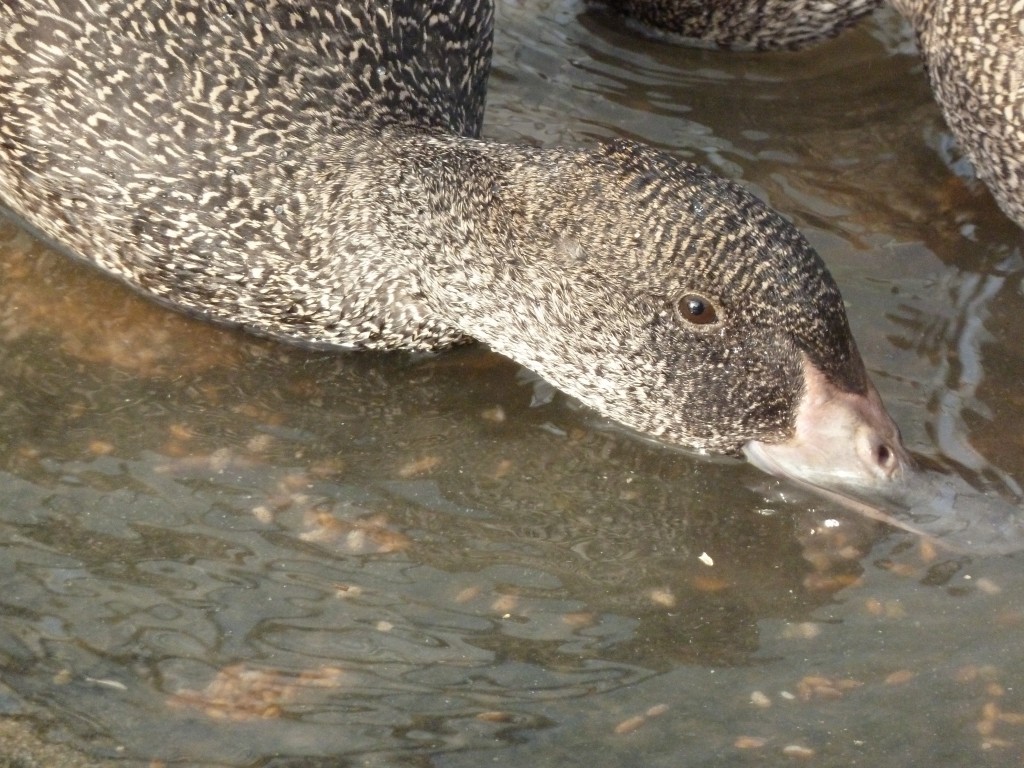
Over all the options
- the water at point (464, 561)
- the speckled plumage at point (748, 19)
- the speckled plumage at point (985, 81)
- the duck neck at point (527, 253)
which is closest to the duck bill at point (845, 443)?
the water at point (464, 561)

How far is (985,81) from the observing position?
590 cm

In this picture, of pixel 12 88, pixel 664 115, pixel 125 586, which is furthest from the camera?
pixel 664 115

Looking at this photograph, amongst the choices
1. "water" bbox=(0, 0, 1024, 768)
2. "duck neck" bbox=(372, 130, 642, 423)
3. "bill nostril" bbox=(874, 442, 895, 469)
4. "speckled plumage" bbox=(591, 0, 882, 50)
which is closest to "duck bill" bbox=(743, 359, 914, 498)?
"bill nostril" bbox=(874, 442, 895, 469)

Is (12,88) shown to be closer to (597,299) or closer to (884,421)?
(597,299)

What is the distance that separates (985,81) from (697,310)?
6.09 feet

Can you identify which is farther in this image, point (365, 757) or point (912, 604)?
point (912, 604)

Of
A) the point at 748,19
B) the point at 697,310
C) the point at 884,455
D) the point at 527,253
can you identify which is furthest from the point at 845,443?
the point at 748,19

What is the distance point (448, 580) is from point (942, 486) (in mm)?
1627

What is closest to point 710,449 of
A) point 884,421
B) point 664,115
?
point 884,421

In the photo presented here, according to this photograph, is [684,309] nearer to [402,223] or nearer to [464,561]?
[464,561]

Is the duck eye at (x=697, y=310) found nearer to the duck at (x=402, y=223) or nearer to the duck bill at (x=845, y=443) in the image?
the duck at (x=402, y=223)

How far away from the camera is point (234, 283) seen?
5.55 meters

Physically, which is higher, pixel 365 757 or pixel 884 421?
pixel 884 421

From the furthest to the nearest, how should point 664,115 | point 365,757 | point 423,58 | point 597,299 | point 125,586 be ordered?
point 664,115 < point 423,58 < point 597,299 < point 125,586 < point 365,757
